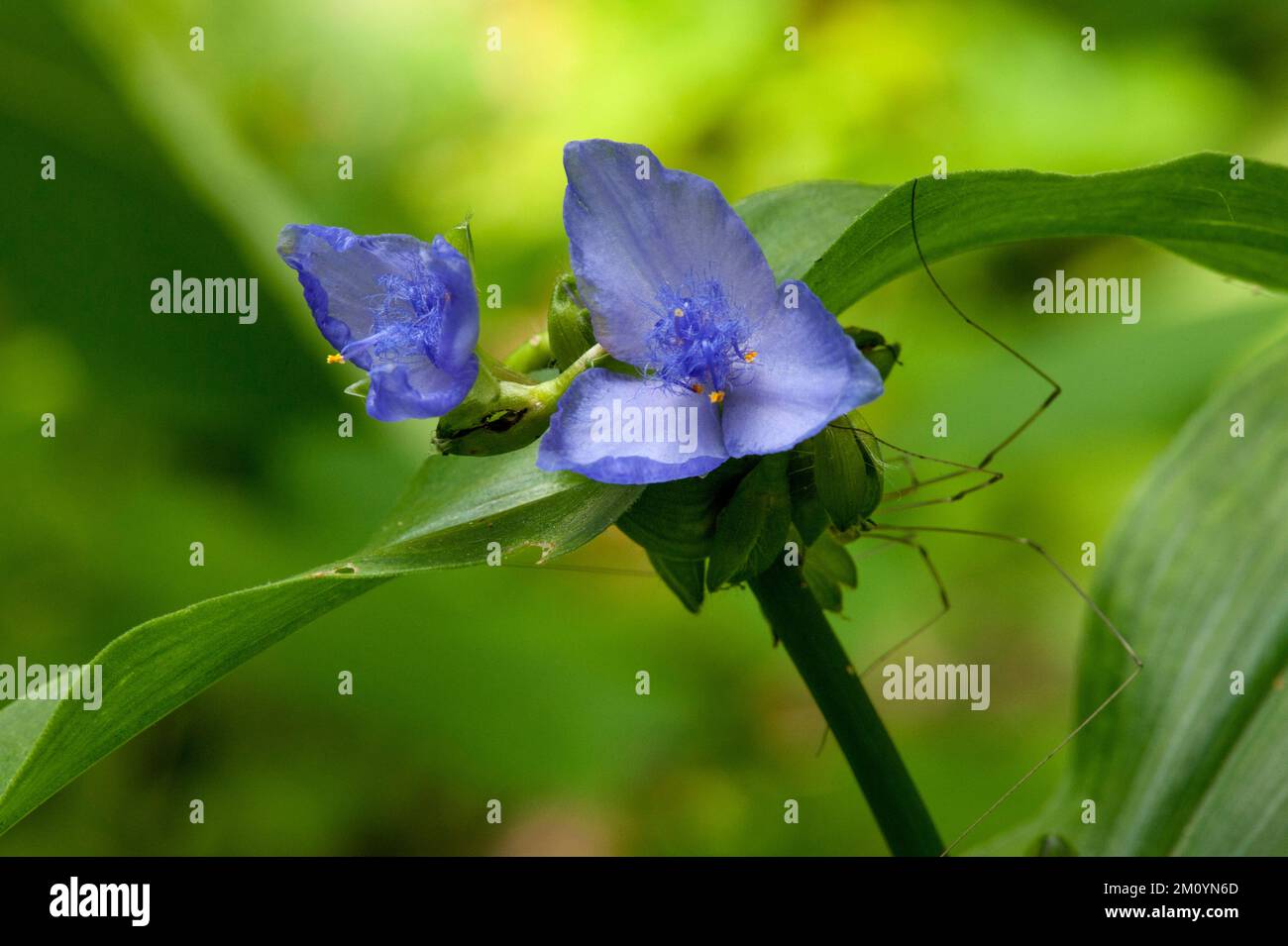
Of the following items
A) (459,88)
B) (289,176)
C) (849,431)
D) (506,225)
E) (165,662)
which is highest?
(459,88)

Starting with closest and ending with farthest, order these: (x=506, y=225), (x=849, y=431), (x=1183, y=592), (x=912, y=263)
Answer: (x=849, y=431) < (x=912, y=263) < (x=1183, y=592) < (x=506, y=225)

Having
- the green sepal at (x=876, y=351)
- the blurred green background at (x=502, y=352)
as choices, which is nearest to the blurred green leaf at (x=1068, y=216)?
the green sepal at (x=876, y=351)

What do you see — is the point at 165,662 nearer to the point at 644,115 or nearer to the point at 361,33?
the point at 644,115

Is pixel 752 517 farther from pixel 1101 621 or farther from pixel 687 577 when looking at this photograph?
pixel 1101 621

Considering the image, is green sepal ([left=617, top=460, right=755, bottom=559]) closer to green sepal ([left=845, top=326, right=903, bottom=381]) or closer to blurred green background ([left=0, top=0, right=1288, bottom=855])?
green sepal ([left=845, top=326, right=903, bottom=381])

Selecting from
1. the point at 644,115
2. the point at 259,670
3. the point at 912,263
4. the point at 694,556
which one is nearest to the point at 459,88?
the point at 644,115

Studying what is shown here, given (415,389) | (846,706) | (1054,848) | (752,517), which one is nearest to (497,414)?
(415,389)

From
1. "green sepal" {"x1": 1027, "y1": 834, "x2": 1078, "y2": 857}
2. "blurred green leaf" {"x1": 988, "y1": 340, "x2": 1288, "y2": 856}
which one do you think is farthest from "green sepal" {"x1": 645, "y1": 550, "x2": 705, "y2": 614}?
"blurred green leaf" {"x1": 988, "y1": 340, "x2": 1288, "y2": 856}
